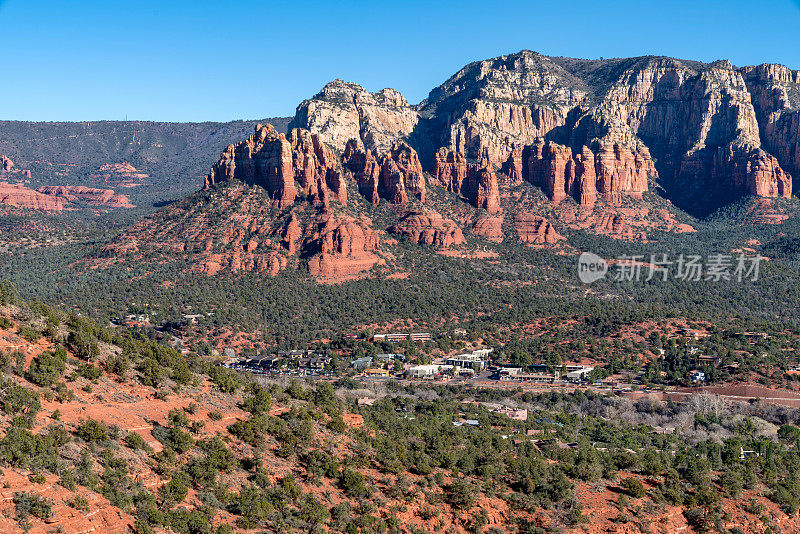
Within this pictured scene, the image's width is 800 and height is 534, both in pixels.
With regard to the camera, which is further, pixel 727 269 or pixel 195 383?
pixel 727 269

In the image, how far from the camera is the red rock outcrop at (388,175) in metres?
186

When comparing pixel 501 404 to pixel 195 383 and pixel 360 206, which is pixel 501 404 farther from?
pixel 360 206

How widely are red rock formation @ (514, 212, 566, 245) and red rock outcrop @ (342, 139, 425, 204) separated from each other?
2394 cm

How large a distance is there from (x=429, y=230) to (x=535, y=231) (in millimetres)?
29975

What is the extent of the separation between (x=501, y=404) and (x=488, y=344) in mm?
34648

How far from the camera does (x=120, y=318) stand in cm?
11762

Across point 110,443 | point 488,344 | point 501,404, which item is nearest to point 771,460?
point 501,404

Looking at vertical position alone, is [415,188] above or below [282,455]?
above

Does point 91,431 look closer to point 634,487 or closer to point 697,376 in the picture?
point 634,487

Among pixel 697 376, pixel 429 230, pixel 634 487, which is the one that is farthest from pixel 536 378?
pixel 429 230

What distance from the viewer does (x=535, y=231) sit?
19088 centimetres

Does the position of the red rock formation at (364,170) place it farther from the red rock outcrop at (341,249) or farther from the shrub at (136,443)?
the shrub at (136,443)

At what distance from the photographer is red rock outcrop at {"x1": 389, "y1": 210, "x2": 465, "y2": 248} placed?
172 meters

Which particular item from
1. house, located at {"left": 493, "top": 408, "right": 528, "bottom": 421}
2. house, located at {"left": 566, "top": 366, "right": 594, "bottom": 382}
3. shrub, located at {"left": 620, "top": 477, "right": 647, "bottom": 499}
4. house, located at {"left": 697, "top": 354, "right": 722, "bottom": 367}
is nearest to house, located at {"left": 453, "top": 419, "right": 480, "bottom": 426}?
house, located at {"left": 493, "top": 408, "right": 528, "bottom": 421}
